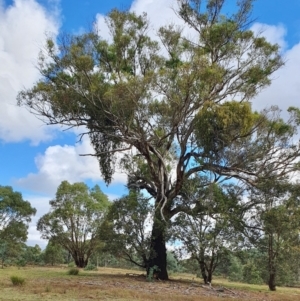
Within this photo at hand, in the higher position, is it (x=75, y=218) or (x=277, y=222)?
(x=75, y=218)

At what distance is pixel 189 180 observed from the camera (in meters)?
15.9

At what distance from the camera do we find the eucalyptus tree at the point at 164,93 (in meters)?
14.7

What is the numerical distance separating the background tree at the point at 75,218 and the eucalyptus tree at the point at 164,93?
10501 millimetres

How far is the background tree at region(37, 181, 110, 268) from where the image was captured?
89.0ft

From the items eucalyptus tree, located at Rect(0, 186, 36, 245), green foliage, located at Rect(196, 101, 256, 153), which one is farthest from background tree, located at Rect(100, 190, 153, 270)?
eucalyptus tree, located at Rect(0, 186, 36, 245)

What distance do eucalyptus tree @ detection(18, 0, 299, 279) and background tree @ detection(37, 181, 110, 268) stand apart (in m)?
10.5

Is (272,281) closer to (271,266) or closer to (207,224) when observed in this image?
(271,266)

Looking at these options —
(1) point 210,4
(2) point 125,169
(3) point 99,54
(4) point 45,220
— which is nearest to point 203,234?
(2) point 125,169

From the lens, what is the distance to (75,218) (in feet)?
89.1

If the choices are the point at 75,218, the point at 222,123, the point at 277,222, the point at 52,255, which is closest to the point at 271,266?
the point at 277,222

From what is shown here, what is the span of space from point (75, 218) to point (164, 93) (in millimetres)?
15117

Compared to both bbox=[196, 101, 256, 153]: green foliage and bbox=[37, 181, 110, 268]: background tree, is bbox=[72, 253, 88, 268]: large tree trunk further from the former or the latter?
bbox=[196, 101, 256, 153]: green foliage

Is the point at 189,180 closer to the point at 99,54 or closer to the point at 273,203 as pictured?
the point at 273,203

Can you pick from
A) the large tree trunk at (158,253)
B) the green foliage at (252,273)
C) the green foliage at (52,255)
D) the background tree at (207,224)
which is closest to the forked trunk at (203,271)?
the background tree at (207,224)
